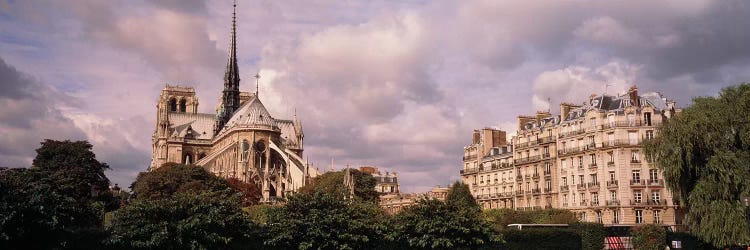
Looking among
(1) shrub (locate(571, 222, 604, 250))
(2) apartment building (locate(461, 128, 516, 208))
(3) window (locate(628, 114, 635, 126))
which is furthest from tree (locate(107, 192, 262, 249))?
(2) apartment building (locate(461, 128, 516, 208))

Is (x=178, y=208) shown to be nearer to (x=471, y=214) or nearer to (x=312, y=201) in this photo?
(x=312, y=201)

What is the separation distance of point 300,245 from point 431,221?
20.8 ft

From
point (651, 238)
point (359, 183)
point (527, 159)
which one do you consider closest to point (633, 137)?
point (527, 159)

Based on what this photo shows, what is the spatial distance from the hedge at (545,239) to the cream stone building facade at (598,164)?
12550 millimetres

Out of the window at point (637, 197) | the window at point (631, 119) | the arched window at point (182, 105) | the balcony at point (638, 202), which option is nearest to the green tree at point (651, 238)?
the balcony at point (638, 202)

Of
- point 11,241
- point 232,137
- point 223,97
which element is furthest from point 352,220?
point 223,97

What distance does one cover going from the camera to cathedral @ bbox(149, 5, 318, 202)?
94.3 m

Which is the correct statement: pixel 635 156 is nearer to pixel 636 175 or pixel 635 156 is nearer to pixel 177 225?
pixel 636 175

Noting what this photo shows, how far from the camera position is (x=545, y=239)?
116 feet

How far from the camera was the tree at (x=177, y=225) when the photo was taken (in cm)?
2825

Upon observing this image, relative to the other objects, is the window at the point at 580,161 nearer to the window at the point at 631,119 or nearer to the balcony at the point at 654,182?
the window at the point at 631,119

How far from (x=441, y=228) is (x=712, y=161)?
12.7m

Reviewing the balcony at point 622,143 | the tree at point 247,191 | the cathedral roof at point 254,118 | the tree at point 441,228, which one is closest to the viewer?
the tree at point 441,228

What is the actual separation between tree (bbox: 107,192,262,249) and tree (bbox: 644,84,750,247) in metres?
20.6
